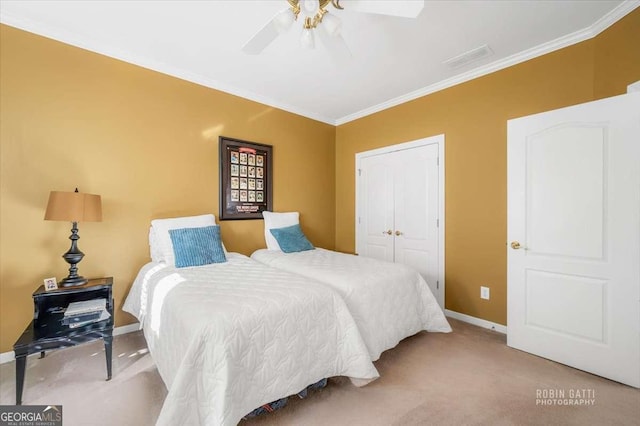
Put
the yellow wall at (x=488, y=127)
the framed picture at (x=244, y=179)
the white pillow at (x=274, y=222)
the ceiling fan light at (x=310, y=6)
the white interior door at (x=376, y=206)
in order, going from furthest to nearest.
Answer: the white interior door at (x=376, y=206), the white pillow at (x=274, y=222), the framed picture at (x=244, y=179), the yellow wall at (x=488, y=127), the ceiling fan light at (x=310, y=6)

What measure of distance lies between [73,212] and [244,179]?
5.56ft

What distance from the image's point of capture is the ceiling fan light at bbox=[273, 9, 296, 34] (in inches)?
61.8

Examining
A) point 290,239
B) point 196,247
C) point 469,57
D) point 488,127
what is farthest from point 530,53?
point 196,247

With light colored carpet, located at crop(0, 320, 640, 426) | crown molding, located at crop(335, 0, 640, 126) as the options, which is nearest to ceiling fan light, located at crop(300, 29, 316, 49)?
crown molding, located at crop(335, 0, 640, 126)

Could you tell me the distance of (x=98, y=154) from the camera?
7.89ft

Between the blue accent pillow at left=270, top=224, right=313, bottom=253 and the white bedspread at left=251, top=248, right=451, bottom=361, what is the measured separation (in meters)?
0.45

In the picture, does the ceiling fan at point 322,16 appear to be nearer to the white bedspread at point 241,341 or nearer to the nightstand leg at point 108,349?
the white bedspread at point 241,341

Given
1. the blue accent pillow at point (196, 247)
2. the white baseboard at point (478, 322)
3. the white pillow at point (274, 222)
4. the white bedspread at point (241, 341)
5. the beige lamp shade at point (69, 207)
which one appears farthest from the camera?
the white pillow at point (274, 222)

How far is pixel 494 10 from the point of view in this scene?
1.96m

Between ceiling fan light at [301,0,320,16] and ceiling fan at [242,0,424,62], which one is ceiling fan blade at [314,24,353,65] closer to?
ceiling fan at [242,0,424,62]

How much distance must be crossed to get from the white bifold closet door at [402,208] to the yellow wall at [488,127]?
17 centimetres

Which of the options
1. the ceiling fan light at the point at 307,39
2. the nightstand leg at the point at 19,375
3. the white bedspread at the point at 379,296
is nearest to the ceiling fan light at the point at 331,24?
the ceiling fan light at the point at 307,39

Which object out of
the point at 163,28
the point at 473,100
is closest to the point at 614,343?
the point at 473,100

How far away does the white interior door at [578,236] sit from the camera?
1805 millimetres
